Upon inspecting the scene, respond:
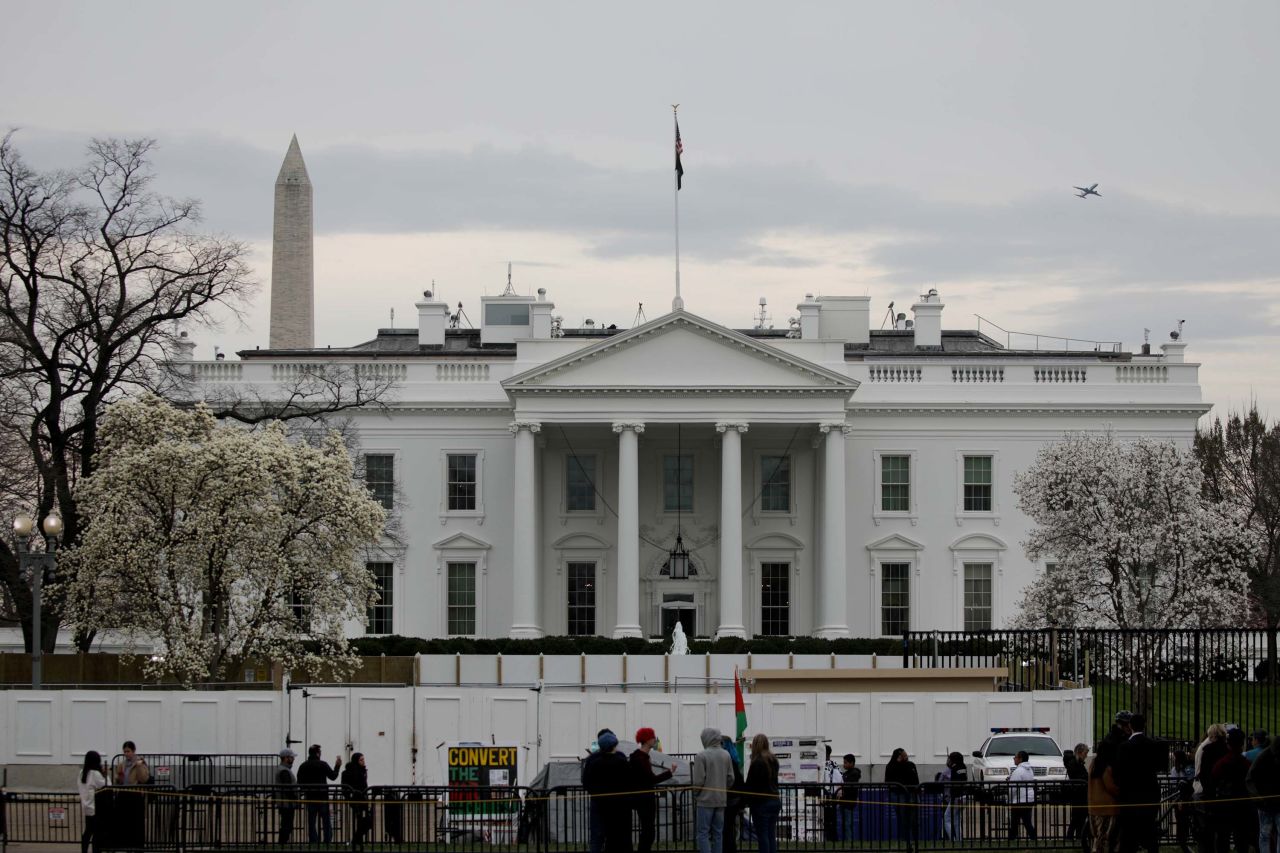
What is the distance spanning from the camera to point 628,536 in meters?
59.6

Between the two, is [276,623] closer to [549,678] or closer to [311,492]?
[311,492]

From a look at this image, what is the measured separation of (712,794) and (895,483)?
144 ft

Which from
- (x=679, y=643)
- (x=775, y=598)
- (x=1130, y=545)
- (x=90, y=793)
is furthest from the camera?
(x=775, y=598)

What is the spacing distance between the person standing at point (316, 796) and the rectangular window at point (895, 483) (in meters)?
38.5

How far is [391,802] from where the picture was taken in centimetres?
2320

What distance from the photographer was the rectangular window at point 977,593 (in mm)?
63094

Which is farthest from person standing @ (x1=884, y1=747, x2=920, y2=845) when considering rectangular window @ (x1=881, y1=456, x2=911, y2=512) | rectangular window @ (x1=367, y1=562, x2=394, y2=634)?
rectangular window @ (x1=367, y1=562, x2=394, y2=634)

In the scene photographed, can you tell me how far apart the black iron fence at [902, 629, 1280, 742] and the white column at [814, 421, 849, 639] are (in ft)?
45.2

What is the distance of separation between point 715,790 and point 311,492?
2246cm

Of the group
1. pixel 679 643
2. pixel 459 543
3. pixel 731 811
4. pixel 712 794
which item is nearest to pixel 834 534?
pixel 679 643

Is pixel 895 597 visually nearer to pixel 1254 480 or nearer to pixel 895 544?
pixel 895 544

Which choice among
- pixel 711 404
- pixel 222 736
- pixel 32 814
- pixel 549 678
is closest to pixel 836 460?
pixel 711 404

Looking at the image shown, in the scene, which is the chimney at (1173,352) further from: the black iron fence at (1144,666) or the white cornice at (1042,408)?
the black iron fence at (1144,666)

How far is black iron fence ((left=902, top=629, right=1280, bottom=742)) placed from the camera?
32.3m
